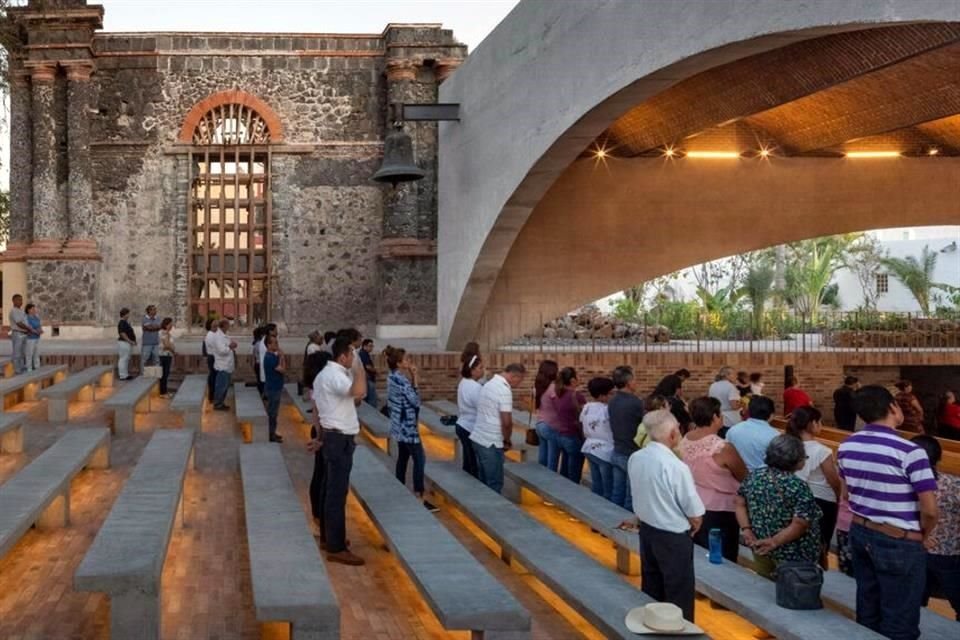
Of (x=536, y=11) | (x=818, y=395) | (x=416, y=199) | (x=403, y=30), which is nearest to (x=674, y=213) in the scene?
(x=818, y=395)

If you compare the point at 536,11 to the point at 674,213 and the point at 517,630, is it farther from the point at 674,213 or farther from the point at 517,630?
the point at 517,630

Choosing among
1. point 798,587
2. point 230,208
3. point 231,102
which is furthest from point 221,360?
point 231,102

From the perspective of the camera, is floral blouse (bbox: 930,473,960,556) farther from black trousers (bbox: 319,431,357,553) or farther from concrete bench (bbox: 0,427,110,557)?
concrete bench (bbox: 0,427,110,557)

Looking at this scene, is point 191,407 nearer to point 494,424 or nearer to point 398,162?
point 398,162

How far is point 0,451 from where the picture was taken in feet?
28.9

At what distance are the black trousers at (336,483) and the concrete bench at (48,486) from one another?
161 centimetres

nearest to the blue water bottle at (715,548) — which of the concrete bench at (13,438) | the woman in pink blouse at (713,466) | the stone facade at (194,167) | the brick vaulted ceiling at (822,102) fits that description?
the woman in pink blouse at (713,466)

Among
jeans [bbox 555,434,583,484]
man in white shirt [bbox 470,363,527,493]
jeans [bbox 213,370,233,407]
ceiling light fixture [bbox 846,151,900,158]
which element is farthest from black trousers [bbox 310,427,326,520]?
ceiling light fixture [bbox 846,151,900,158]

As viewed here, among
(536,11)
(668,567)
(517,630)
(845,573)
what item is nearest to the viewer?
(517,630)

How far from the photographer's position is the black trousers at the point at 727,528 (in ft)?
18.0

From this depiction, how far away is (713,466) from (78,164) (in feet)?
55.4

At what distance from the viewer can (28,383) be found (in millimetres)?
11703

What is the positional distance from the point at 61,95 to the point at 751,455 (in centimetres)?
1744

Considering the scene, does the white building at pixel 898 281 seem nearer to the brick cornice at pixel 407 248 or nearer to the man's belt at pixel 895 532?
the brick cornice at pixel 407 248
